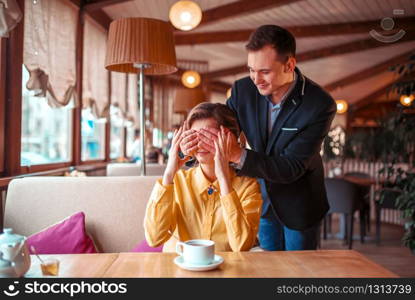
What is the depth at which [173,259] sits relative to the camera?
47.9 inches

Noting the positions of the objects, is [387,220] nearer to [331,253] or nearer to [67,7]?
[67,7]

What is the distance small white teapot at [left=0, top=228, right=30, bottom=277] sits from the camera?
1.00 metres

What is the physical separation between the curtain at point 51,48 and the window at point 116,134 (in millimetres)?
1978

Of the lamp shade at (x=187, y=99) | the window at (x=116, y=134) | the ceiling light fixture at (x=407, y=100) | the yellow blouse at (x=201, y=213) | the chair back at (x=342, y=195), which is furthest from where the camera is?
the window at (x=116, y=134)

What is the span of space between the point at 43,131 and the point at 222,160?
10.5 feet

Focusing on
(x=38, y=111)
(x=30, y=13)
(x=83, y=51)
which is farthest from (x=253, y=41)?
(x=83, y=51)

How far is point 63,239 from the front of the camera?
2012 millimetres

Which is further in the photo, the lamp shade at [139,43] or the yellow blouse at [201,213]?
the lamp shade at [139,43]

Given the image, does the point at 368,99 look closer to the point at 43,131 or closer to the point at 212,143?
the point at 43,131

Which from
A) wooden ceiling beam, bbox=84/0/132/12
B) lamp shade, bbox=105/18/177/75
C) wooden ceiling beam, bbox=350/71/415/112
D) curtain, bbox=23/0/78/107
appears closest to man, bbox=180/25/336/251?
lamp shade, bbox=105/18/177/75

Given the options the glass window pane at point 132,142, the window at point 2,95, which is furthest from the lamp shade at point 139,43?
the glass window pane at point 132,142

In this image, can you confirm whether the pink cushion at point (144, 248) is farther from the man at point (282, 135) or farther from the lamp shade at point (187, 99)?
the lamp shade at point (187, 99)

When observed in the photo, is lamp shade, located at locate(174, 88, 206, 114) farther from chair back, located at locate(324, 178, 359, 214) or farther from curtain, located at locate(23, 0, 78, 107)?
chair back, located at locate(324, 178, 359, 214)

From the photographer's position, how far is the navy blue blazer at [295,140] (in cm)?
166
